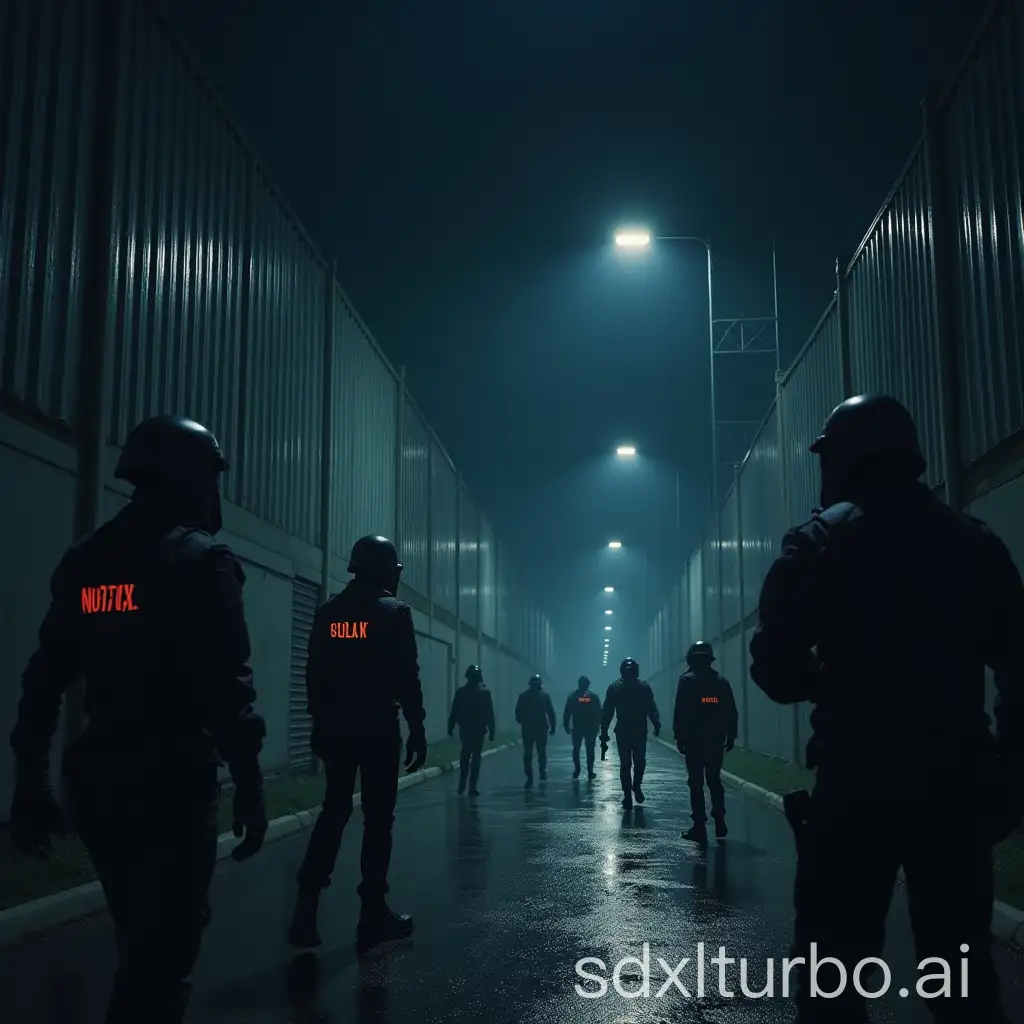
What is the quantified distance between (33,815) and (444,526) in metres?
30.6

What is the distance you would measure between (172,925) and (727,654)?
A: 99.2 feet

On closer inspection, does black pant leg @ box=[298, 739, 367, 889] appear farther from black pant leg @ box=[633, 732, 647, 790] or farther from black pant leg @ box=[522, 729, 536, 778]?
black pant leg @ box=[522, 729, 536, 778]

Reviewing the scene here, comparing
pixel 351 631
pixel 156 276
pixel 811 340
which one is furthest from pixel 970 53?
pixel 811 340

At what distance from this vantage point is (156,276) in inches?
477

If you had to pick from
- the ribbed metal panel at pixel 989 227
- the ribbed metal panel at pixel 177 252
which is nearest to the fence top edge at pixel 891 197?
the ribbed metal panel at pixel 989 227

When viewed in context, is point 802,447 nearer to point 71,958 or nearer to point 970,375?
point 970,375

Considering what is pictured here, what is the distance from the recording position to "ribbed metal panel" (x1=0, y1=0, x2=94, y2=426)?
9164mm

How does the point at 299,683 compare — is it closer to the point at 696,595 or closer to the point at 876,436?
the point at 876,436

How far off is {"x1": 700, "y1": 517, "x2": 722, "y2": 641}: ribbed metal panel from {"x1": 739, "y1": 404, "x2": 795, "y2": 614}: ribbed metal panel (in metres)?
6.02

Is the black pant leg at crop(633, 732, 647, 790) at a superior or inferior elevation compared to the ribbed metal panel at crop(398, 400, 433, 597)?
inferior

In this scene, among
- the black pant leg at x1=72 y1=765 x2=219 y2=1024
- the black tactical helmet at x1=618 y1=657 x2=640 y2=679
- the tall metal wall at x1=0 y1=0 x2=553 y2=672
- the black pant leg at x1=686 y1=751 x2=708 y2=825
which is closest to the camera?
the black pant leg at x1=72 y1=765 x2=219 y2=1024

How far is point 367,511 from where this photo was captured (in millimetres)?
23172

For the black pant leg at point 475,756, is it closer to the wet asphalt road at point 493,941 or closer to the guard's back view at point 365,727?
the wet asphalt road at point 493,941

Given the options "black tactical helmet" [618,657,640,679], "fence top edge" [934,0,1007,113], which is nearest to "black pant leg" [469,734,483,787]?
"black tactical helmet" [618,657,640,679]
